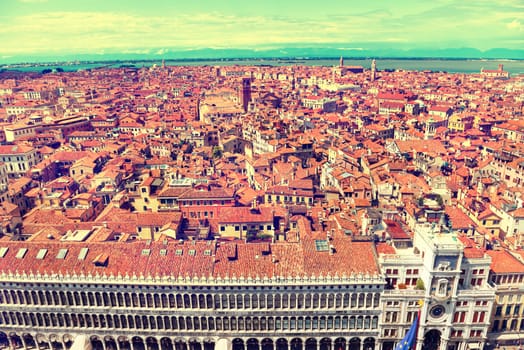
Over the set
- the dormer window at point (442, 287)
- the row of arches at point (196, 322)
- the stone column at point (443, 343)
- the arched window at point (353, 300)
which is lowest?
the stone column at point (443, 343)

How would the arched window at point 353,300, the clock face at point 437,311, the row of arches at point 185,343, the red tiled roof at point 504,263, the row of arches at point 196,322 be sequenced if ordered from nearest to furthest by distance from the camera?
1. the clock face at point 437,311
2. the arched window at point 353,300
3. the row of arches at point 196,322
4. the red tiled roof at point 504,263
5. the row of arches at point 185,343

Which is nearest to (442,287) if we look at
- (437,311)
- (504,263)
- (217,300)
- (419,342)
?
(437,311)

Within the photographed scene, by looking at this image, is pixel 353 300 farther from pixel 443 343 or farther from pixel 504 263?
pixel 504 263

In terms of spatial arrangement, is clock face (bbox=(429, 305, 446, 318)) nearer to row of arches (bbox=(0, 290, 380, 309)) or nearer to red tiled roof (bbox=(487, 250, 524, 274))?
row of arches (bbox=(0, 290, 380, 309))

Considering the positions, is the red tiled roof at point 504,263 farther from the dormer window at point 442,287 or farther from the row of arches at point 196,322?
the row of arches at point 196,322

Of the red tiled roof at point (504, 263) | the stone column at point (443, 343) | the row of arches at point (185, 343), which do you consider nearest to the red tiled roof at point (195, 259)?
the row of arches at point (185, 343)

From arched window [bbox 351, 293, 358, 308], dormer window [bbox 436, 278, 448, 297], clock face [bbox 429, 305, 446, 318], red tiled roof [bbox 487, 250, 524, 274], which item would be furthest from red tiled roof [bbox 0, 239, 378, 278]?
red tiled roof [bbox 487, 250, 524, 274]
